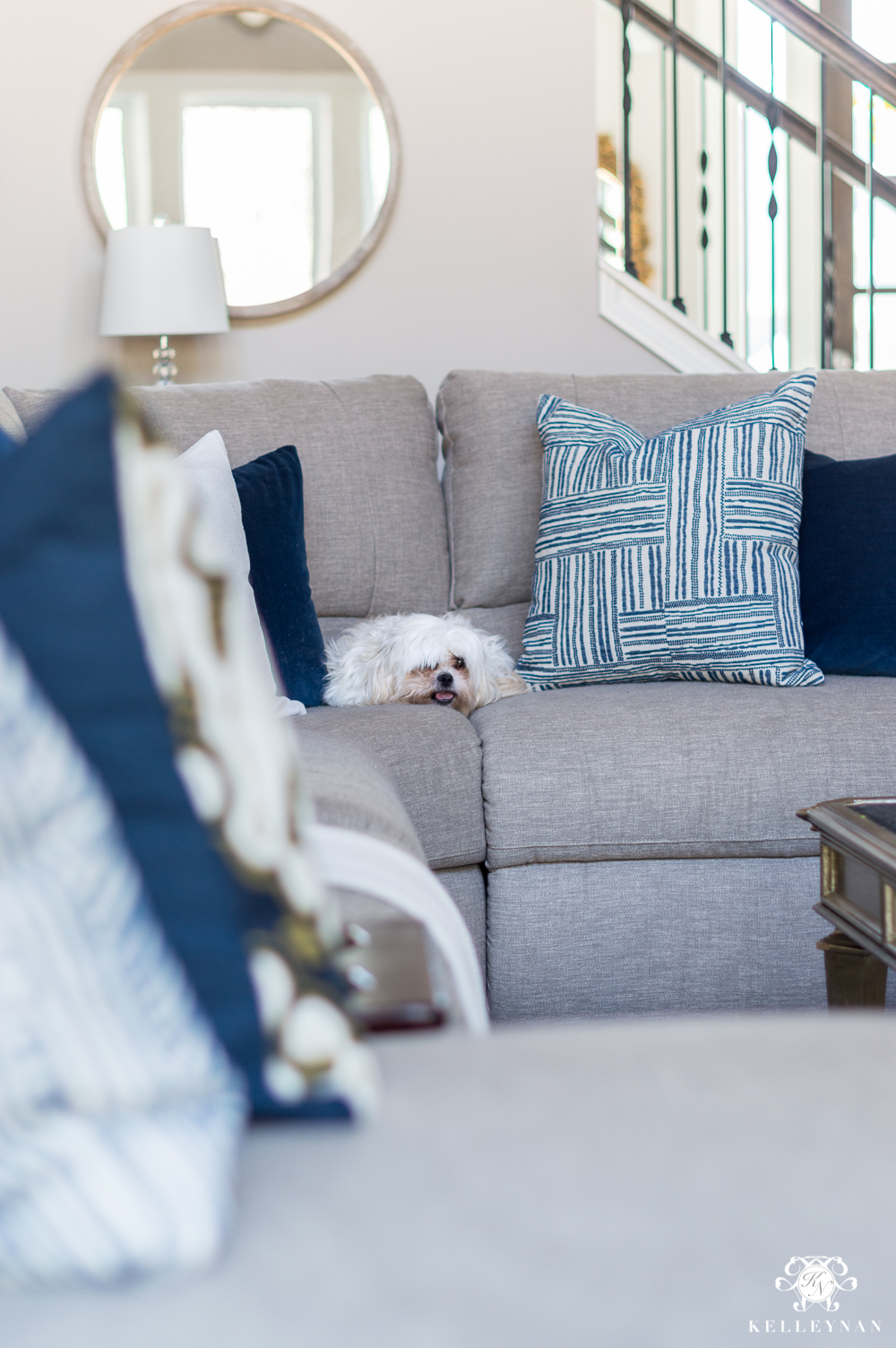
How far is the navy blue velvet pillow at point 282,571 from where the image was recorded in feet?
6.36

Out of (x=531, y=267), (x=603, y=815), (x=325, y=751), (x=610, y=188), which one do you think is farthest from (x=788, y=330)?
(x=325, y=751)


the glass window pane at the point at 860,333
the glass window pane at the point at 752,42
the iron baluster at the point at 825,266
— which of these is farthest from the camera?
the glass window pane at the point at 752,42

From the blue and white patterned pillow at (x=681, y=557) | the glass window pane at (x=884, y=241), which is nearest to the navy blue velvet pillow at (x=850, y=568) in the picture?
the blue and white patterned pillow at (x=681, y=557)

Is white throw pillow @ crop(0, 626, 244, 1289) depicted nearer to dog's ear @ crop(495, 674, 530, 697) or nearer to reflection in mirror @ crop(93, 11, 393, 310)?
dog's ear @ crop(495, 674, 530, 697)

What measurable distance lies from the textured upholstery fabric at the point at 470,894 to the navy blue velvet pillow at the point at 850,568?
0.76 meters

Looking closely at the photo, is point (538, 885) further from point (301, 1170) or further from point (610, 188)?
point (610, 188)

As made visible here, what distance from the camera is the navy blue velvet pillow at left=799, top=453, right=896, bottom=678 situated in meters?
2.01

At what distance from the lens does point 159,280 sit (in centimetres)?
300

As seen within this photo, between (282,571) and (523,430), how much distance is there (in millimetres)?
627

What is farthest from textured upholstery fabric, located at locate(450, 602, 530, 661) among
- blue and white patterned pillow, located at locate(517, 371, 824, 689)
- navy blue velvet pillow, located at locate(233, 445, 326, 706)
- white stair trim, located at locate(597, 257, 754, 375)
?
white stair trim, located at locate(597, 257, 754, 375)

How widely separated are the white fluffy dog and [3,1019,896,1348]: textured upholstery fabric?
Result: 1.56 m

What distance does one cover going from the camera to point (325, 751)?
125 centimetres

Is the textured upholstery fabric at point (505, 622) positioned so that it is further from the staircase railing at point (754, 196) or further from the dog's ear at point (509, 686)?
the staircase railing at point (754, 196)

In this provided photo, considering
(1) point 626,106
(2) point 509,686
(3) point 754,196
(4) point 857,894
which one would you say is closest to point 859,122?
Result: (3) point 754,196
